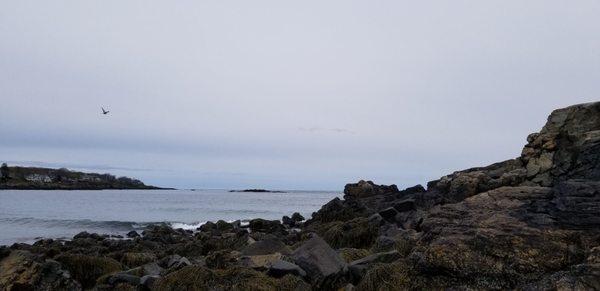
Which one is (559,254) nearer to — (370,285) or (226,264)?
(370,285)

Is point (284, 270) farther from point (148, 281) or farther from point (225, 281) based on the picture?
point (148, 281)

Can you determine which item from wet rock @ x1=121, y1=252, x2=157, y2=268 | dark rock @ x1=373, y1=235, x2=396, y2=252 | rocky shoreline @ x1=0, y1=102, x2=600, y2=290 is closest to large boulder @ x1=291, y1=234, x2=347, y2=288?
rocky shoreline @ x1=0, y1=102, x2=600, y2=290

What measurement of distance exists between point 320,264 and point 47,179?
18602 centimetres

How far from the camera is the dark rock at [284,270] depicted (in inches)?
362

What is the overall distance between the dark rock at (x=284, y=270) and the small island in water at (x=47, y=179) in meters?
174

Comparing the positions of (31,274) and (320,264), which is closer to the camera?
(320,264)

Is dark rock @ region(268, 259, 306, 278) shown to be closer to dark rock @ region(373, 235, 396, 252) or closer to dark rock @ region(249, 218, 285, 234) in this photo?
dark rock @ region(373, 235, 396, 252)

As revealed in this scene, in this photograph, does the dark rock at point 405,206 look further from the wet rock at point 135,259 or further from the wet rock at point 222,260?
the wet rock at point 222,260

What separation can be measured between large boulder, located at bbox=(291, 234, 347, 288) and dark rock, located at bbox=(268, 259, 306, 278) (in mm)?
170

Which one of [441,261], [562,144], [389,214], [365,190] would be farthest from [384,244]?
[365,190]

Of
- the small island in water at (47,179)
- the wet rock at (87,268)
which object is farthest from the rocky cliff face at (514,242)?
the small island in water at (47,179)

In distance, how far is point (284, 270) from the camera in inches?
365

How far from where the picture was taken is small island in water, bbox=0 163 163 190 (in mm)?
163250

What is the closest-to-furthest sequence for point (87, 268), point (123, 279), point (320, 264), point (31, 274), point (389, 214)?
point (320, 264)
point (31, 274)
point (123, 279)
point (87, 268)
point (389, 214)
